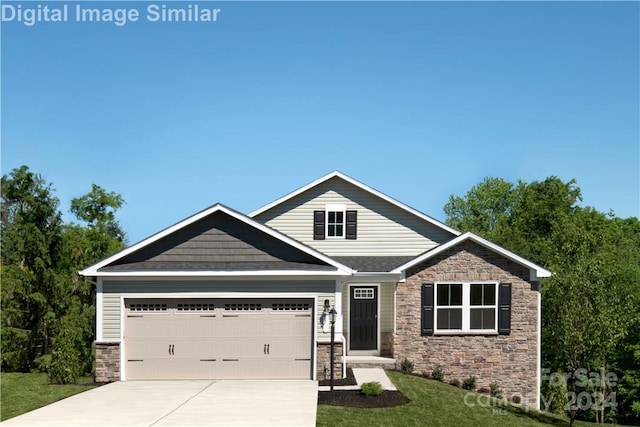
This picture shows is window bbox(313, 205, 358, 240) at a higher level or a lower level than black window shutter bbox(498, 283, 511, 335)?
higher

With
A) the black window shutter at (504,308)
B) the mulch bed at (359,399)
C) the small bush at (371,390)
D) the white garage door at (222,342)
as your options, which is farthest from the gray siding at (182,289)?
the black window shutter at (504,308)

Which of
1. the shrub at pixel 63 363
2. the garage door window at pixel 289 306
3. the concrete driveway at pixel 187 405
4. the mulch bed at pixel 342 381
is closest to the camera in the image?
the concrete driveway at pixel 187 405

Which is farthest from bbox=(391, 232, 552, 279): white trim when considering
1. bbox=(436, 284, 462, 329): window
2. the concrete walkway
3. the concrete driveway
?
the concrete driveway

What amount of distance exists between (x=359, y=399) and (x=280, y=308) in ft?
13.5

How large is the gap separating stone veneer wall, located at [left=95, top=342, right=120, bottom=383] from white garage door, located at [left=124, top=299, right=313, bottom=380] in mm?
278

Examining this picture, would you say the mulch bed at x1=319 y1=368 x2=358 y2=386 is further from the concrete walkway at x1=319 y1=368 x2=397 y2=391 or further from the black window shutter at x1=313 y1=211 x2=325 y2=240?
the black window shutter at x1=313 y1=211 x2=325 y2=240

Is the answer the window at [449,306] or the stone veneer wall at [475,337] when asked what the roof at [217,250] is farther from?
the window at [449,306]

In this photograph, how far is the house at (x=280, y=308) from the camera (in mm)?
19453

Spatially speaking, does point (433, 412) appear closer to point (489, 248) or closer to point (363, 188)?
point (489, 248)

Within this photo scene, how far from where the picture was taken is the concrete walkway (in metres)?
18.0

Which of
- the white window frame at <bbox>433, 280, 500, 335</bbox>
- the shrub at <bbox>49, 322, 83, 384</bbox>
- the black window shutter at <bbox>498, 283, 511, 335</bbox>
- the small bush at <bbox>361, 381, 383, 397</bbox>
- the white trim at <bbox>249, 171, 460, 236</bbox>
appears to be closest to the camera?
the small bush at <bbox>361, 381, 383, 397</bbox>

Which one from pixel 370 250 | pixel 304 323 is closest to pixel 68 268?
pixel 370 250

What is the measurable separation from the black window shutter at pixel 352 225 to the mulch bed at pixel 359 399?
897 centimetres

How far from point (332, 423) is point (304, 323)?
5561 millimetres
